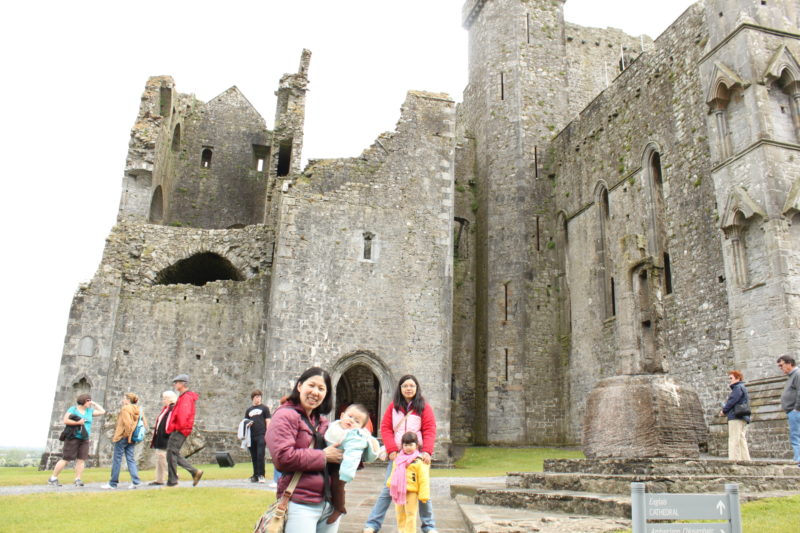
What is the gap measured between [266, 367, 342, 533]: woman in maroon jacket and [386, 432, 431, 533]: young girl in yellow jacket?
188 centimetres

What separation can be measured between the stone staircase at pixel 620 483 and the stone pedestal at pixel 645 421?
42 cm

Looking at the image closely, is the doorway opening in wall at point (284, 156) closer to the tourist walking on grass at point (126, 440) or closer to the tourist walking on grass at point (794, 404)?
the tourist walking on grass at point (126, 440)

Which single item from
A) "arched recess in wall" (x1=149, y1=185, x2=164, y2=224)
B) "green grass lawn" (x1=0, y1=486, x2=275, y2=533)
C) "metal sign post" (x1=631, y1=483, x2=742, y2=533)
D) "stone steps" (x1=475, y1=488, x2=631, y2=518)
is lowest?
"green grass lawn" (x1=0, y1=486, x2=275, y2=533)

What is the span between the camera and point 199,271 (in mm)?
21328

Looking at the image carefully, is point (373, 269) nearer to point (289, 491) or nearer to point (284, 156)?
point (284, 156)

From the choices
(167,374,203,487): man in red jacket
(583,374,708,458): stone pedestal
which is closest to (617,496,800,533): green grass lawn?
(583,374,708,458): stone pedestal

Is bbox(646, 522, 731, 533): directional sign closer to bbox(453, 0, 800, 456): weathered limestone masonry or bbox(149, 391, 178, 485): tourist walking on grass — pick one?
bbox(453, 0, 800, 456): weathered limestone masonry

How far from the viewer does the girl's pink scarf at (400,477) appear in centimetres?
576

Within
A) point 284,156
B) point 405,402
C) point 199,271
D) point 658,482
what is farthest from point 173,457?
point 284,156

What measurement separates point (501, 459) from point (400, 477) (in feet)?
40.1

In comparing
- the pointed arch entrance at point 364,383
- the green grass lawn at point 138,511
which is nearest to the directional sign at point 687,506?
the green grass lawn at point 138,511

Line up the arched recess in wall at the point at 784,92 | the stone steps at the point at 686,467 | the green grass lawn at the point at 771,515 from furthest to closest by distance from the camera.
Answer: the arched recess in wall at the point at 784,92 < the stone steps at the point at 686,467 < the green grass lawn at the point at 771,515

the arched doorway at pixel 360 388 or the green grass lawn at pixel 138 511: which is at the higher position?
the arched doorway at pixel 360 388

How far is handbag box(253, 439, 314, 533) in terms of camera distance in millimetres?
3617
